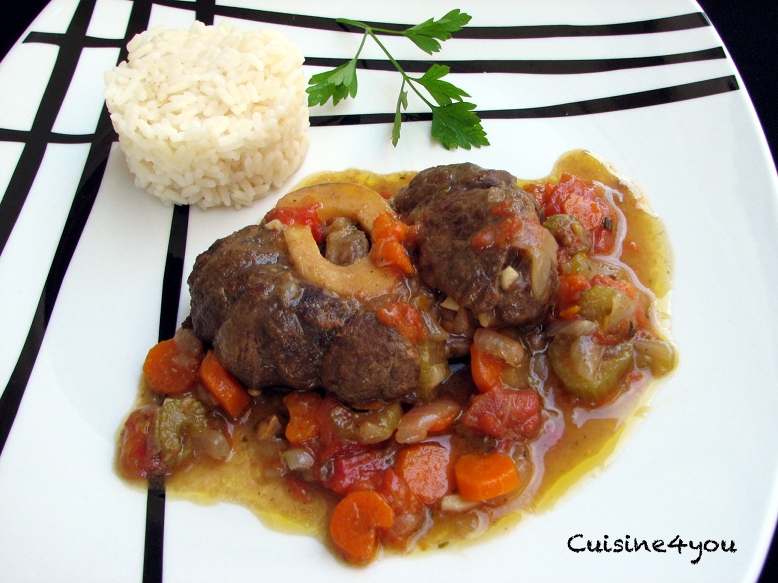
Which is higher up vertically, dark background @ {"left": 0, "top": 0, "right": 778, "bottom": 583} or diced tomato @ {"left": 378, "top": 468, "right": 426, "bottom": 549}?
dark background @ {"left": 0, "top": 0, "right": 778, "bottom": 583}

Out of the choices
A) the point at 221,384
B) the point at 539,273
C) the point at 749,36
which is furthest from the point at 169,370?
the point at 749,36

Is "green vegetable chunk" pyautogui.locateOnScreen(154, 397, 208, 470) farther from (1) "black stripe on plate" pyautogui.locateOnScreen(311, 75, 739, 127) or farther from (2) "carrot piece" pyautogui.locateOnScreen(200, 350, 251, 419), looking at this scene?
(1) "black stripe on plate" pyautogui.locateOnScreen(311, 75, 739, 127)

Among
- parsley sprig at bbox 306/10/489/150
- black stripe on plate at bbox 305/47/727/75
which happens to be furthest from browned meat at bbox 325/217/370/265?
black stripe on plate at bbox 305/47/727/75

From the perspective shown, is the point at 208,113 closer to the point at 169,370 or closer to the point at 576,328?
the point at 169,370

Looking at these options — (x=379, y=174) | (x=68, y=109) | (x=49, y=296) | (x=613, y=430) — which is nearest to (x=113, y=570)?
(x=49, y=296)

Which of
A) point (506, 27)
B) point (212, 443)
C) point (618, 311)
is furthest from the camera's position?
point (506, 27)

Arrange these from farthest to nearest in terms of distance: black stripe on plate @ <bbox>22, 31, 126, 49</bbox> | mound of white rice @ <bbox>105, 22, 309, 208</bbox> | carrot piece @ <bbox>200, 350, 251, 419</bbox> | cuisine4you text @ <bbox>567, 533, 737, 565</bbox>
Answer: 1. black stripe on plate @ <bbox>22, 31, 126, 49</bbox>
2. mound of white rice @ <bbox>105, 22, 309, 208</bbox>
3. carrot piece @ <bbox>200, 350, 251, 419</bbox>
4. cuisine4you text @ <bbox>567, 533, 737, 565</bbox>
